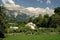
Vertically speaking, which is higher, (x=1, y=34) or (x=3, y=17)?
(x=3, y=17)

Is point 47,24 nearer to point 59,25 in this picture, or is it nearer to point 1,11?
point 59,25

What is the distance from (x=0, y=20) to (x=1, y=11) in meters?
2.44

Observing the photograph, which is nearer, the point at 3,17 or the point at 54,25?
the point at 3,17

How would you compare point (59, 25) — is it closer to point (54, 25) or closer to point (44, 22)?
point (54, 25)

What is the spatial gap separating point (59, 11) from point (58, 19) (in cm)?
1428

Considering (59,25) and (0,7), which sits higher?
(0,7)

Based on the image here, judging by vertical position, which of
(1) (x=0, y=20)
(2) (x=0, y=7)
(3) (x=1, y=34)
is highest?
(2) (x=0, y=7)

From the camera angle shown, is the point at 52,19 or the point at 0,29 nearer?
the point at 0,29

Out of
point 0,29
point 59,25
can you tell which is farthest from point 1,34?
point 59,25

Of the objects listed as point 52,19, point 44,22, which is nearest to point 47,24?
point 44,22

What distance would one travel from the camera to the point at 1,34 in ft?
152

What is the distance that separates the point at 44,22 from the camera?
102 m

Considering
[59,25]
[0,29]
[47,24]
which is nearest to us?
[0,29]

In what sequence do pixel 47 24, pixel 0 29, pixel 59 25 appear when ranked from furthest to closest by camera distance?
pixel 47 24 → pixel 59 25 → pixel 0 29
